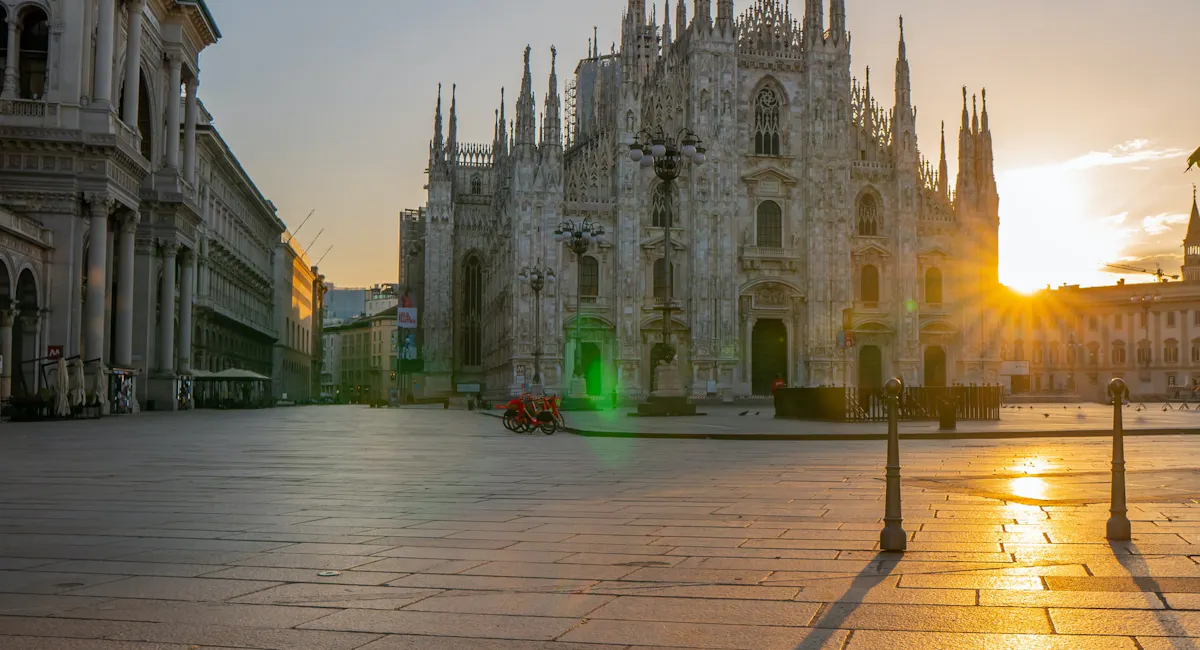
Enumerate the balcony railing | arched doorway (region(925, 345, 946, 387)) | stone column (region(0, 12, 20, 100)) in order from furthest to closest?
arched doorway (region(925, 345, 946, 387)) < stone column (region(0, 12, 20, 100)) < the balcony railing

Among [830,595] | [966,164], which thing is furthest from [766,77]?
[830,595]

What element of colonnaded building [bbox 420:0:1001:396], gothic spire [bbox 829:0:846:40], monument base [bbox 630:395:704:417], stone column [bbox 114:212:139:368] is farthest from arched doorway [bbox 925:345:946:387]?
stone column [bbox 114:212:139:368]

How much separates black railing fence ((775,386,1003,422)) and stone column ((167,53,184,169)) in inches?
1251

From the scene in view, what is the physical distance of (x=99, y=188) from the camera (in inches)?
1469

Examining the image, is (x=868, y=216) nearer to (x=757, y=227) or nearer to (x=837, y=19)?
(x=757, y=227)

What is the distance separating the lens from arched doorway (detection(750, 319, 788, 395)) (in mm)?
61625

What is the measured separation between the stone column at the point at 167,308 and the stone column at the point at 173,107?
14.1 ft

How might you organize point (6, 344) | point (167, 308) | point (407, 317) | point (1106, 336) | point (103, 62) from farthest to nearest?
point (1106, 336), point (407, 317), point (167, 308), point (103, 62), point (6, 344)

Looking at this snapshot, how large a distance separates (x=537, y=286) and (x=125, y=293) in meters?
17.1

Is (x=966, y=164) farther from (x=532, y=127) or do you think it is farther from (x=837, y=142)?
(x=532, y=127)

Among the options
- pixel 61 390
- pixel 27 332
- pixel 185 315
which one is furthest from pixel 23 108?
pixel 185 315

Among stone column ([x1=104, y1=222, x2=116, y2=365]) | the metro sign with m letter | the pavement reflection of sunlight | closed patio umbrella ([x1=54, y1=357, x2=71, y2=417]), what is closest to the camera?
the pavement reflection of sunlight

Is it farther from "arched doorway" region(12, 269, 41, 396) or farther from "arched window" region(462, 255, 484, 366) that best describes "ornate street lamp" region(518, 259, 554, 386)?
"arched window" region(462, 255, 484, 366)

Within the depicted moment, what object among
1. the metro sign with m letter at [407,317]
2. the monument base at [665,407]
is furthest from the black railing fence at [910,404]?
the metro sign with m letter at [407,317]
